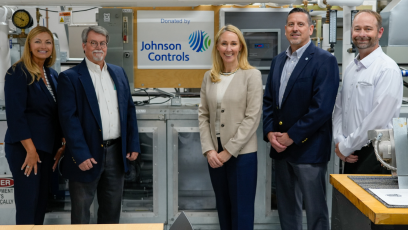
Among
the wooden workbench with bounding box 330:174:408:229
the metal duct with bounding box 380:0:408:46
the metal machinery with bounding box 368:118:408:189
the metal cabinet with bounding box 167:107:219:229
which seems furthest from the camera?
the metal cabinet with bounding box 167:107:219:229

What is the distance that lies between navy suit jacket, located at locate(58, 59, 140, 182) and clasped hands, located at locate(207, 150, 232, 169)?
55cm

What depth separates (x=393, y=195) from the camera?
4.70 feet

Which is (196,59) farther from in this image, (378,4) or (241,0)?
(378,4)

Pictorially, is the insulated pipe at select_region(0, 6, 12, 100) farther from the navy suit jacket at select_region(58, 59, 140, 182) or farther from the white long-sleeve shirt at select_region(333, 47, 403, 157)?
the white long-sleeve shirt at select_region(333, 47, 403, 157)

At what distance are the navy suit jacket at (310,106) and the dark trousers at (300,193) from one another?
0.07 metres

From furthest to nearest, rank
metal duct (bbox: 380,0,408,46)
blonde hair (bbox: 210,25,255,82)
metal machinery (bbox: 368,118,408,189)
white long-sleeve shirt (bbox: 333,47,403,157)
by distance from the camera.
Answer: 1. metal duct (bbox: 380,0,408,46)
2. blonde hair (bbox: 210,25,255,82)
3. white long-sleeve shirt (bbox: 333,47,403,157)
4. metal machinery (bbox: 368,118,408,189)

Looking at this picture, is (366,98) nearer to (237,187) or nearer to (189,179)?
(237,187)

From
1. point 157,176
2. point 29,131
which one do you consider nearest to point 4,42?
point 29,131

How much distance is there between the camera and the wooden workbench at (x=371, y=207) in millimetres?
1266

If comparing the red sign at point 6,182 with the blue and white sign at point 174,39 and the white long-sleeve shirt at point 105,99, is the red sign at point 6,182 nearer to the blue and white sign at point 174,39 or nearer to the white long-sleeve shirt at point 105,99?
the white long-sleeve shirt at point 105,99

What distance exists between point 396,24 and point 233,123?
148 cm

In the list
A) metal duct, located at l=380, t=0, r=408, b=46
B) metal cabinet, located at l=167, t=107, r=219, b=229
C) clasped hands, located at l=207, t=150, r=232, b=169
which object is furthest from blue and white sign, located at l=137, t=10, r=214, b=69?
metal duct, located at l=380, t=0, r=408, b=46

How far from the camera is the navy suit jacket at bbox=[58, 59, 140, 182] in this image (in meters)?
2.18

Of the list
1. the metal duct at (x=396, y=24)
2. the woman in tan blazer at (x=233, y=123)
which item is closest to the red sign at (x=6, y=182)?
Result: the woman in tan blazer at (x=233, y=123)
